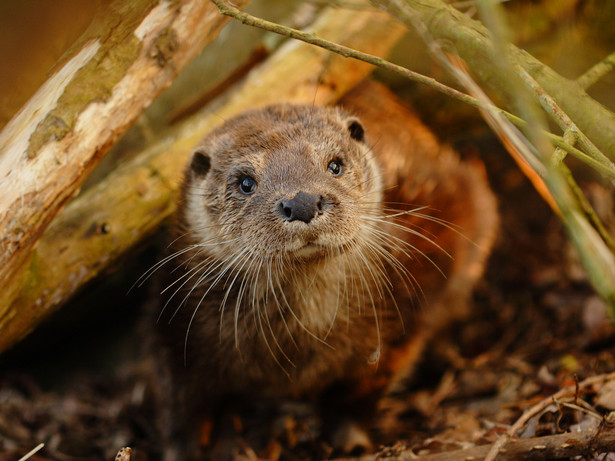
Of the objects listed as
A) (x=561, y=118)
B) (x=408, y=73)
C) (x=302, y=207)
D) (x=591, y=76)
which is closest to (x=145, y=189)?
(x=302, y=207)

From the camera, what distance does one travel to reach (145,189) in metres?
3.57

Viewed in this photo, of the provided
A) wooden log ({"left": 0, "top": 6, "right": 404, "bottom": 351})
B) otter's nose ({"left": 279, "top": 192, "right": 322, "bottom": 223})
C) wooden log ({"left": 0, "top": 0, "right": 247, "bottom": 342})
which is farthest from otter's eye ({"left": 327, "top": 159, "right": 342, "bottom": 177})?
wooden log ({"left": 0, "top": 6, "right": 404, "bottom": 351})

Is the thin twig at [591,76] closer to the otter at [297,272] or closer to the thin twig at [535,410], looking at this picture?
the otter at [297,272]

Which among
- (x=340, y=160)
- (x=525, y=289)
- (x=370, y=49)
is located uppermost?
(x=370, y=49)

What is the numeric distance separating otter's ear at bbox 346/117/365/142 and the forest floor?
1.70 meters

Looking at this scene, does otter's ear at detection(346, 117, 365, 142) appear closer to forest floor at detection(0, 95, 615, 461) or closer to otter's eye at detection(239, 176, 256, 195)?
otter's eye at detection(239, 176, 256, 195)

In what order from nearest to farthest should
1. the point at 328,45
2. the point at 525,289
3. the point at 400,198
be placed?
the point at 328,45, the point at 400,198, the point at 525,289

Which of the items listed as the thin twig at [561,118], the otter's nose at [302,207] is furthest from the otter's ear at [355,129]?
the thin twig at [561,118]

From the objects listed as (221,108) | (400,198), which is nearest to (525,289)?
(400,198)

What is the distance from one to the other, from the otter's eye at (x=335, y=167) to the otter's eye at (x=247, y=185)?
0.40 meters

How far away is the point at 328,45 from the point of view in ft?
7.48

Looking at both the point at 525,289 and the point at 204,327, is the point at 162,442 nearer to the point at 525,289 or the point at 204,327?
the point at 204,327

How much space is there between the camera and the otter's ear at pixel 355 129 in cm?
314

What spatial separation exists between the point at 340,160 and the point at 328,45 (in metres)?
0.72
